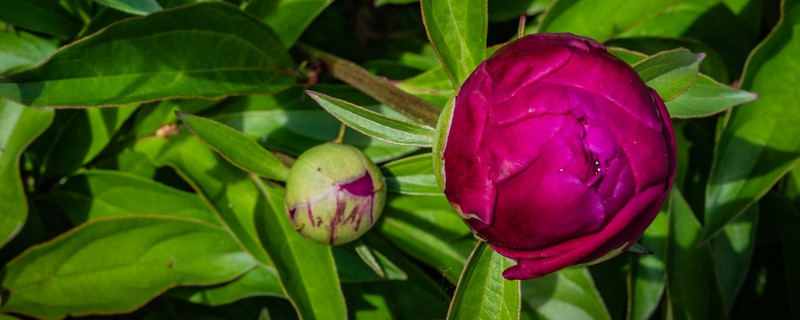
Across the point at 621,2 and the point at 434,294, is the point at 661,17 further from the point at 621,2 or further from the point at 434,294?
the point at 434,294

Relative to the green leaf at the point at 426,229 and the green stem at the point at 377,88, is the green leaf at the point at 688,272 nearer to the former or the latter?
the green leaf at the point at 426,229

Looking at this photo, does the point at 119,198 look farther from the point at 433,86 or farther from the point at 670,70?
the point at 670,70

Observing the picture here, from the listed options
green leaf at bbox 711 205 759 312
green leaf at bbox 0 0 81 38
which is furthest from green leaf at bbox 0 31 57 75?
green leaf at bbox 711 205 759 312

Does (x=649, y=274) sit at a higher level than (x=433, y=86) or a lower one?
lower

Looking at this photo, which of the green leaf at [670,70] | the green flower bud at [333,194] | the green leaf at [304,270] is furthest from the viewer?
the green leaf at [304,270]

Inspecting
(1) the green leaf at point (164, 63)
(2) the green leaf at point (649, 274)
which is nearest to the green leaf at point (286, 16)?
(1) the green leaf at point (164, 63)

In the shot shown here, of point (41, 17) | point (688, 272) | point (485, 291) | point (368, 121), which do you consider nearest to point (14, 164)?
point (41, 17)

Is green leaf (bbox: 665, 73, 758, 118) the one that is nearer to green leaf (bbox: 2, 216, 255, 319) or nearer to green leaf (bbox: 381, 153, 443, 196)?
green leaf (bbox: 381, 153, 443, 196)
